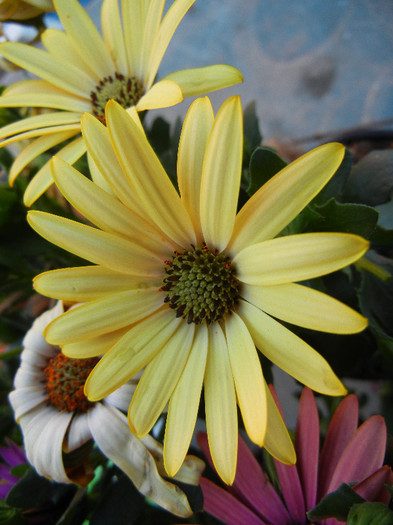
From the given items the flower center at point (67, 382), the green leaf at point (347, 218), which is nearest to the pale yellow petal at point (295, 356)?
the green leaf at point (347, 218)

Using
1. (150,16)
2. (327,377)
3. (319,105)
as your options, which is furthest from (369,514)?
(319,105)

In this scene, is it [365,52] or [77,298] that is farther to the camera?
[365,52]

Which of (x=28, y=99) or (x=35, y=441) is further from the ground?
(x=28, y=99)

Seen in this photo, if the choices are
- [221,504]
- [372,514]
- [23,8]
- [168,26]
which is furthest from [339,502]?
[23,8]

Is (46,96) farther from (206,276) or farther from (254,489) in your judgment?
(254,489)

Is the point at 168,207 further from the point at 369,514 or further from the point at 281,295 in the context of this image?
the point at 369,514

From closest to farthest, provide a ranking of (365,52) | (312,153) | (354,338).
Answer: (312,153)
(354,338)
(365,52)
